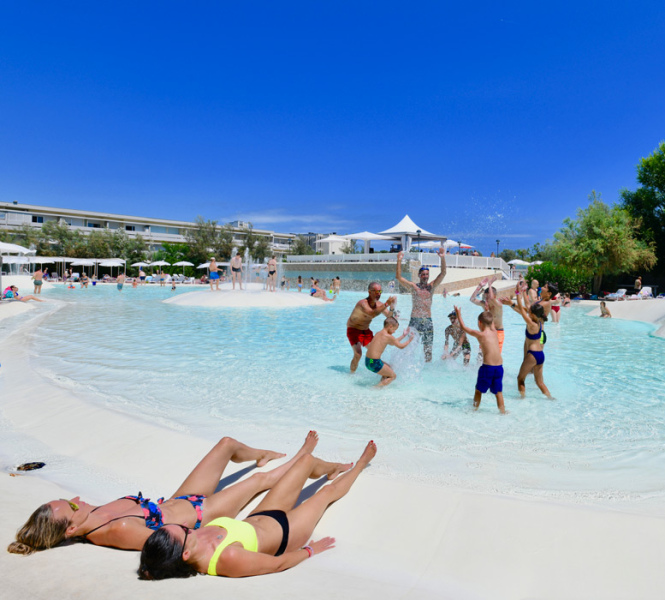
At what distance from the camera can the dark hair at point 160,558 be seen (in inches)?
76.3

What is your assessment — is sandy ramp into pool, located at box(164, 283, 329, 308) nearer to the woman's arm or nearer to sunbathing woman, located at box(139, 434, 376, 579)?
sunbathing woman, located at box(139, 434, 376, 579)

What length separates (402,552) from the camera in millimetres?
2521

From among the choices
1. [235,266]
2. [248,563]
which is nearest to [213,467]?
[248,563]

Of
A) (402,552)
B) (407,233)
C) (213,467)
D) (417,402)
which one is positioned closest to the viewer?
(402,552)

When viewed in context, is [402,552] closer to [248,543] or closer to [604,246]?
[248,543]

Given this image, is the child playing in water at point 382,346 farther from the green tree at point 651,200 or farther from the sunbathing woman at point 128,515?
the green tree at point 651,200

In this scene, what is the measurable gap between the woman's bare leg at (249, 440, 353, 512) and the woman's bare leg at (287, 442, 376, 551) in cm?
7

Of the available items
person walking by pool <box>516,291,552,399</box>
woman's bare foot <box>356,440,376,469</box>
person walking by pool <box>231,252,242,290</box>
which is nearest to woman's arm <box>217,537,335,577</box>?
woman's bare foot <box>356,440,376,469</box>

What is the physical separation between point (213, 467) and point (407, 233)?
31.9 metres

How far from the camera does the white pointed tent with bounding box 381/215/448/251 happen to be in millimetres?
33625

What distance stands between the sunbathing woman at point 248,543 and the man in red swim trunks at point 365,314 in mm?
3965

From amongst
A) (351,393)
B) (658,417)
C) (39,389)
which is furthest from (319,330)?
(658,417)

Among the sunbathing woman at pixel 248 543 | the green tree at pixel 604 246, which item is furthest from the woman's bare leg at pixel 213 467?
the green tree at pixel 604 246

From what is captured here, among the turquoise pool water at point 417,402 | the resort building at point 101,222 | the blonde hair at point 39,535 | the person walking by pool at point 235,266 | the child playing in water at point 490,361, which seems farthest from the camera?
the resort building at point 101,222
